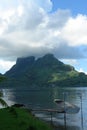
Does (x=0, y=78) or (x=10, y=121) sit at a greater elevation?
(x=0, y=78)

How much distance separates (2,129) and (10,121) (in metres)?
6.54

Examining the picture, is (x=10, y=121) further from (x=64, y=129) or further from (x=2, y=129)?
(x=64, y=129)

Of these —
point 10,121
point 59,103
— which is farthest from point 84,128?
point 59,103

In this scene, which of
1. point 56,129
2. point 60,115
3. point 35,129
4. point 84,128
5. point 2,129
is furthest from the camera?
point 60,115

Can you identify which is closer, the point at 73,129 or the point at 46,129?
the point at 46,129

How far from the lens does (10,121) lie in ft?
141

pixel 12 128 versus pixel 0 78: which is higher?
pixel 0 78

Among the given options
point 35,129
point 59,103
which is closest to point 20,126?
point 35,129

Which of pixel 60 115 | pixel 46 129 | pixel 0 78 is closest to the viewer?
pixel 46 129

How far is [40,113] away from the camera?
285 ft

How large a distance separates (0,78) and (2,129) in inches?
285

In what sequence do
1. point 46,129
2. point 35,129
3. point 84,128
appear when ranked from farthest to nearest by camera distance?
point 84,128 < point 46,129 < point 35,129

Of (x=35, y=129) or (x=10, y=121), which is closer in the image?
(x=35, y=129)

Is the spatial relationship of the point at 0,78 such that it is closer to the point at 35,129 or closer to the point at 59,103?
the point at 35,129
